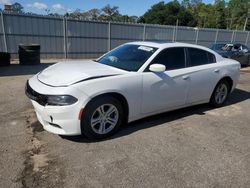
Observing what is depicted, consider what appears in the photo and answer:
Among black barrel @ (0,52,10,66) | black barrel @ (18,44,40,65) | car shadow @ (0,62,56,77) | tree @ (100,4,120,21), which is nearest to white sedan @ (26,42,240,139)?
car shadow @ (0,62,56,77)

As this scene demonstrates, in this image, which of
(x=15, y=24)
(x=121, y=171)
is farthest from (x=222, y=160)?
(x=15, y=24)

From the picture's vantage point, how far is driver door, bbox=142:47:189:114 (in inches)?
164

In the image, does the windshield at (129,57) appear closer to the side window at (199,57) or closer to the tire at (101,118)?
the tire at (101,118)

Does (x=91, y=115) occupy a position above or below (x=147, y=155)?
above

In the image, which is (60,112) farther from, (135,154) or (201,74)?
(201,74)

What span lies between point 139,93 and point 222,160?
1.61 metres

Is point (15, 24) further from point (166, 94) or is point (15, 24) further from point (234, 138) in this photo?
point (234, 138)

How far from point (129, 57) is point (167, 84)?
0.88 metres

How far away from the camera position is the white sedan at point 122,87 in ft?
11.3

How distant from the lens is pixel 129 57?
4.57 meters

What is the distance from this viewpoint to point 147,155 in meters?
3.45

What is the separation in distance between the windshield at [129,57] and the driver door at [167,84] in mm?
199

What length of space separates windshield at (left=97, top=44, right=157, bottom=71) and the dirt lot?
110 cm

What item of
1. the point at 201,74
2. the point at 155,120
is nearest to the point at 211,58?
the point at 201,74
